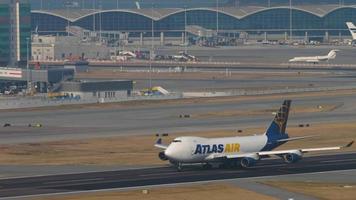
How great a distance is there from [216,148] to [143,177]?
284 inches

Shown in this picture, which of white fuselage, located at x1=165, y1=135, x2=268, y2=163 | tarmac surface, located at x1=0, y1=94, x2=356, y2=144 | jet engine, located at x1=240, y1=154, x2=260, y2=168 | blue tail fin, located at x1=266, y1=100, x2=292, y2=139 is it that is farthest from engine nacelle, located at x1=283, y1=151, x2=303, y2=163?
tarmac surface, located at x1=0, y1=94, x2=356, y2=144

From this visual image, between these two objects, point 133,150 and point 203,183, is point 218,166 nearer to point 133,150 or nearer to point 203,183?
point 203,183

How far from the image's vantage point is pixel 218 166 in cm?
10525

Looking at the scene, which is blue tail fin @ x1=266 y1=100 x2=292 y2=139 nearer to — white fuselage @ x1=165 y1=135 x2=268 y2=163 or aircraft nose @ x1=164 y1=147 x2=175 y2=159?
white fuselage @ x1=165 y1=135 x2=268 y2=163

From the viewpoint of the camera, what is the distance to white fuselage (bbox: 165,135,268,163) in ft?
331

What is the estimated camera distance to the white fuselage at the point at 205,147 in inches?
3974

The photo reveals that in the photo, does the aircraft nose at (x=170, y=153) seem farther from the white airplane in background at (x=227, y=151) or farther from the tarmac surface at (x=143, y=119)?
the tarmac surface at (x=143, y=119)

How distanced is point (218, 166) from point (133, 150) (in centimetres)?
1817

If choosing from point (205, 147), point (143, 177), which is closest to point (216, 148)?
point (205, 147)

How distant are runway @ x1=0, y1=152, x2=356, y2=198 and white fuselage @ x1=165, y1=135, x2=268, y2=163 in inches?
56.5

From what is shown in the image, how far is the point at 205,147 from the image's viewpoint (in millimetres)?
102062

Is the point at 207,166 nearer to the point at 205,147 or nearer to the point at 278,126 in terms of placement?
the point at 205,147

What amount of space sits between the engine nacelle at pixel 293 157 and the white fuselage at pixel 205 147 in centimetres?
251

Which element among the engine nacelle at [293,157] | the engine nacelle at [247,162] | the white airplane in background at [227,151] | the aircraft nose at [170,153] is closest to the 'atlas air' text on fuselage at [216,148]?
the white airplane in background at [227,151]
